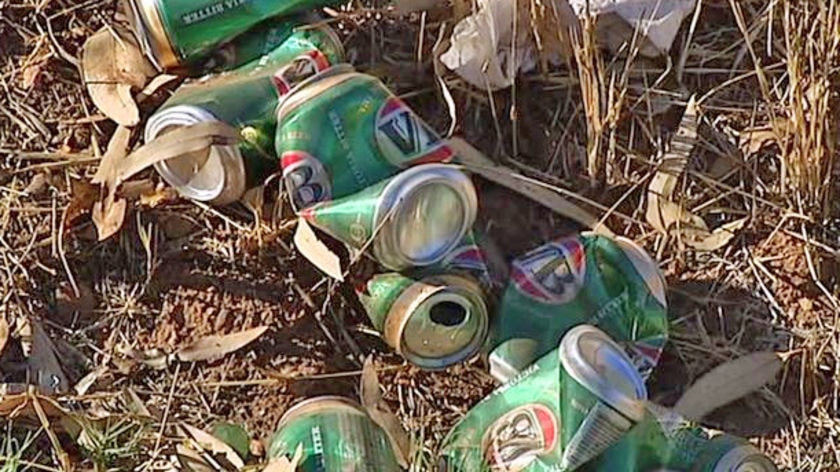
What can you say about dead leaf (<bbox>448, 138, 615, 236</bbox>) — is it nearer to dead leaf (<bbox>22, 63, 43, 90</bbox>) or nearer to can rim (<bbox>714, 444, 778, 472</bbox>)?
can rim (<bbox>714, 444, 778, 472</bbox>)

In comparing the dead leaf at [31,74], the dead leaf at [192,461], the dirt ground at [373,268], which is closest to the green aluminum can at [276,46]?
the dirt ground at [373,268]

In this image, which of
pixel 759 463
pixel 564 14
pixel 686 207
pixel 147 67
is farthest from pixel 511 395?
pixel 147 67

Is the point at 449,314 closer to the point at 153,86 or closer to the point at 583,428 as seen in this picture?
the point at 583,428

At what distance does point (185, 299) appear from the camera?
1954 mm

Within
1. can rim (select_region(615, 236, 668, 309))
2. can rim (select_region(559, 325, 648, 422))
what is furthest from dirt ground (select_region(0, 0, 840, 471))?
can rim (select_region(559, 325, 648, 422))

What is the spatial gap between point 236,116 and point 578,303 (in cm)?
44

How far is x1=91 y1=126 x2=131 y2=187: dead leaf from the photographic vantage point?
1988 millimetres

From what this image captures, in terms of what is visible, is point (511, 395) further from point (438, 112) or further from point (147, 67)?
point (147, 67)

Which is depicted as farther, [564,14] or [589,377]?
[564,14]

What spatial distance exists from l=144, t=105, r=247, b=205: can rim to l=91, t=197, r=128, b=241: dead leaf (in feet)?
0.24

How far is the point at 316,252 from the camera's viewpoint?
6.23 feet

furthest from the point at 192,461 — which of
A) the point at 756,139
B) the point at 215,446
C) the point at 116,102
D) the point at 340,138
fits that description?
the point at 756,139

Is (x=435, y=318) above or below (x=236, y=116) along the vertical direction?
below

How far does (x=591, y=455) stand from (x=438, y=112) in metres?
0.57
